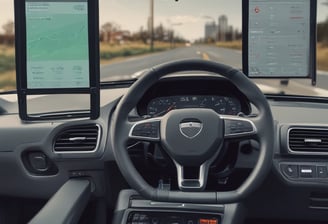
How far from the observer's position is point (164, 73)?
2684mm

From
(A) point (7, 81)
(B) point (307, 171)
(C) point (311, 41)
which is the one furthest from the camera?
(A) point (7, 81)

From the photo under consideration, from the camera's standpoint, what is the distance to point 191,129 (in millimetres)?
2689

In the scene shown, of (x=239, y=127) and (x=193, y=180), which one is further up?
(x=239, y=127)

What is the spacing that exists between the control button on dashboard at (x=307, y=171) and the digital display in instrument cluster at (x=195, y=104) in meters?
0.48

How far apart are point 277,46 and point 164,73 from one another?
90cm

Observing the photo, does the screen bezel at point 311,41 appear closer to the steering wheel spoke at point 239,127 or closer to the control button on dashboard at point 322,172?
the control button on dashboard at point 322,172

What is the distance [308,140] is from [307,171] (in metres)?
0.17

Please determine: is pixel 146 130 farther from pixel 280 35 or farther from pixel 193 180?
pixel 280 35

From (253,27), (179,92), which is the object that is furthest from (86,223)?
(253,27)

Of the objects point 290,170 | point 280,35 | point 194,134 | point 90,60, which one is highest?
point 280,35

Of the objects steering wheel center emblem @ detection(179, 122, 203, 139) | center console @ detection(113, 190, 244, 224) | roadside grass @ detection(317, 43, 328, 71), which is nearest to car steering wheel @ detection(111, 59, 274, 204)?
steering wheel center emblem @ detection(179, 122, 203, 139)

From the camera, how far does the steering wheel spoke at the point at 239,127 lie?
2650mm

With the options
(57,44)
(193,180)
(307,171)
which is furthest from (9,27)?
(307,171)

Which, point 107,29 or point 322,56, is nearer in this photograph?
point 322,56
